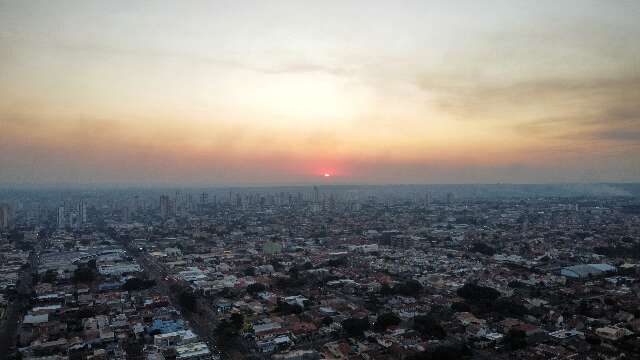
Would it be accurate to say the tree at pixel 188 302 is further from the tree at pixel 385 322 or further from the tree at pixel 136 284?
the tree at pixel 385 322

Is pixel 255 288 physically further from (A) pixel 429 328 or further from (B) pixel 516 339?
(B) pixel 516 339

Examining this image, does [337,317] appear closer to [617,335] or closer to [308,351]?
[308,351]

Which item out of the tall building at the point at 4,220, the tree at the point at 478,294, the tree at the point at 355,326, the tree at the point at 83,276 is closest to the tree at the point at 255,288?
the tree at the point at 355,326

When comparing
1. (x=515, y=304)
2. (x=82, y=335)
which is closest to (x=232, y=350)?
(x=82, y=335)

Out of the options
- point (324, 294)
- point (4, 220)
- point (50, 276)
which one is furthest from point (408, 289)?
point (4, 220)

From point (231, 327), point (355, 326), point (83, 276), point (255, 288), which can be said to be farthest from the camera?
point (83, 276)

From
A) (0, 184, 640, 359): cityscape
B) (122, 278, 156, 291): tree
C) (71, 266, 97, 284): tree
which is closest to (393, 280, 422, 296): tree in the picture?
(0, 184, 640, 359): cityscape

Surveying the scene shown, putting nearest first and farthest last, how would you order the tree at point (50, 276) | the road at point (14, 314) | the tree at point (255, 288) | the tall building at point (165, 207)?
the road at point (14, 314) → the tree at point (255, 288) → the tree at point (50, 276) → the tall building at point (165, 207)
